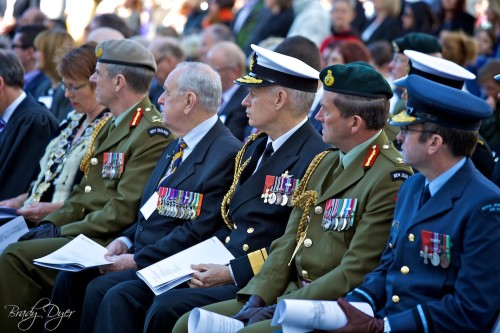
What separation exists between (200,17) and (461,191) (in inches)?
390

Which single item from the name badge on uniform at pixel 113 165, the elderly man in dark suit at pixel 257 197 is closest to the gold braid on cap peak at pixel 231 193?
the elderly man in dark suit at pixel 257 197

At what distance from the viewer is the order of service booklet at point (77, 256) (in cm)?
532

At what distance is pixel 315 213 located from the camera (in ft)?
14.9

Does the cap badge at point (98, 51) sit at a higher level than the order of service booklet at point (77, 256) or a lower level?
higher

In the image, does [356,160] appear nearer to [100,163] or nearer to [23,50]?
[100,163]

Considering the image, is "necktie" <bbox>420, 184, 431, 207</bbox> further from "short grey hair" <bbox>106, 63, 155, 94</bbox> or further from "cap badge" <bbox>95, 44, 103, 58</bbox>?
"cap badge" <bbox>95, 44, 103, 58</bbox>

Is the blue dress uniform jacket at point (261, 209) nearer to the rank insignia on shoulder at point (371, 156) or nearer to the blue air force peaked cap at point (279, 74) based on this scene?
the blue air force peaked cap at point (279, 74)

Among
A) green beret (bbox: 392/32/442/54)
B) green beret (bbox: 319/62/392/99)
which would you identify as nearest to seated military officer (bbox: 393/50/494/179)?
green beret (bbox: 319/62/392/99)

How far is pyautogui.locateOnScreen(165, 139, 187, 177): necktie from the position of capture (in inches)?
222

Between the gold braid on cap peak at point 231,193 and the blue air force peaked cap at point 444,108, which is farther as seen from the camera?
the gold braid on cap peak at point 231,193

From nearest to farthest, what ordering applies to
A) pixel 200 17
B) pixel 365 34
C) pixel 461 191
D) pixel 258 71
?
1. pixel 461 191
2. pixel 258 71
3. pixel 365 34
4. pixel 200 17

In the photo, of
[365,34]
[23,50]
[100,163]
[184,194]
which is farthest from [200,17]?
[184,194]

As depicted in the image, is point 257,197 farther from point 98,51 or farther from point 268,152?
point 98,51

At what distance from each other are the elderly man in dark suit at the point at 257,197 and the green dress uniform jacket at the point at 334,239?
0.19m
